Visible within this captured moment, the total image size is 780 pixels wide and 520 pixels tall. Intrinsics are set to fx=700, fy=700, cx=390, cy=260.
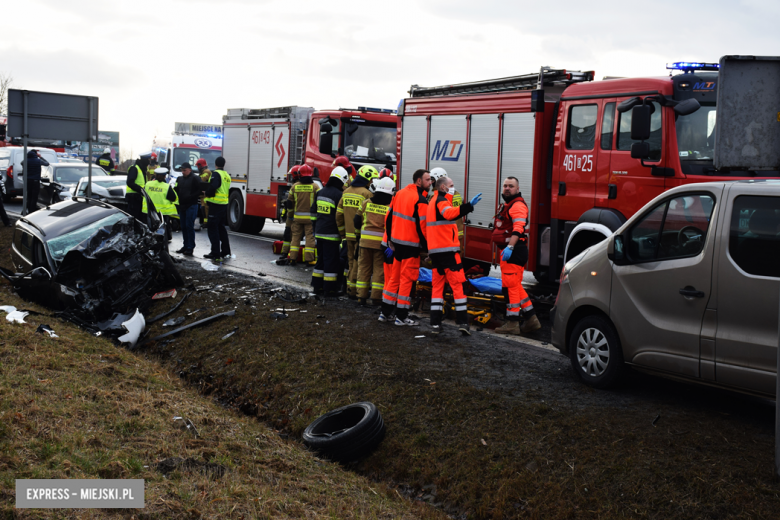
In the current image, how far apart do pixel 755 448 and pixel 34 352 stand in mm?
6040

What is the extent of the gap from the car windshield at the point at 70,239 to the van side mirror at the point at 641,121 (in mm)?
6881

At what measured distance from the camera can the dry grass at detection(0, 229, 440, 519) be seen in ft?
12.8

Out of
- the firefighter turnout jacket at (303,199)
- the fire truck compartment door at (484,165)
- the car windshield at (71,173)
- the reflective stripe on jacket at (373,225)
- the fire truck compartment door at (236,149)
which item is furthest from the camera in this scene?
the car windshield at (71,173)

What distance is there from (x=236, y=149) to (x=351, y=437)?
15730 millimetres

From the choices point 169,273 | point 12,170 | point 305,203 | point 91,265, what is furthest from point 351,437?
point 12,170

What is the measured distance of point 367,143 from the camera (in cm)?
1519

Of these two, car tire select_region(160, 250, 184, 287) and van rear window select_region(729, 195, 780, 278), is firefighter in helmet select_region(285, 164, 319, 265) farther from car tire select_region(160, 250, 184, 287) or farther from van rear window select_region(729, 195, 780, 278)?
van rear window select_region(729, 195, 780, 278)

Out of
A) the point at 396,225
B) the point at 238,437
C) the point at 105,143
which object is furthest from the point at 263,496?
the point at 105,143

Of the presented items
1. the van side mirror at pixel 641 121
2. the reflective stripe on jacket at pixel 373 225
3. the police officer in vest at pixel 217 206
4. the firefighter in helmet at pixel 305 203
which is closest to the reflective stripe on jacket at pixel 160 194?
the police officer in vest at pixel 217 206

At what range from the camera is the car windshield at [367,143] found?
15.1m

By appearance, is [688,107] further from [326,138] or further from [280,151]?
[280,151]

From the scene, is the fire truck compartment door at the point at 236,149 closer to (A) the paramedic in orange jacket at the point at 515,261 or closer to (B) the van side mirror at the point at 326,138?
(B) the van side mirror at the point at 326,138

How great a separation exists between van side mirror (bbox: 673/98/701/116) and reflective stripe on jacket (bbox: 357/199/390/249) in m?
3.63

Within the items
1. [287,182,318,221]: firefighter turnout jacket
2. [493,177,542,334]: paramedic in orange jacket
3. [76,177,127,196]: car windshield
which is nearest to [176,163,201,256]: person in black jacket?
[287,182,318,221]: firefighter turnout jacket
